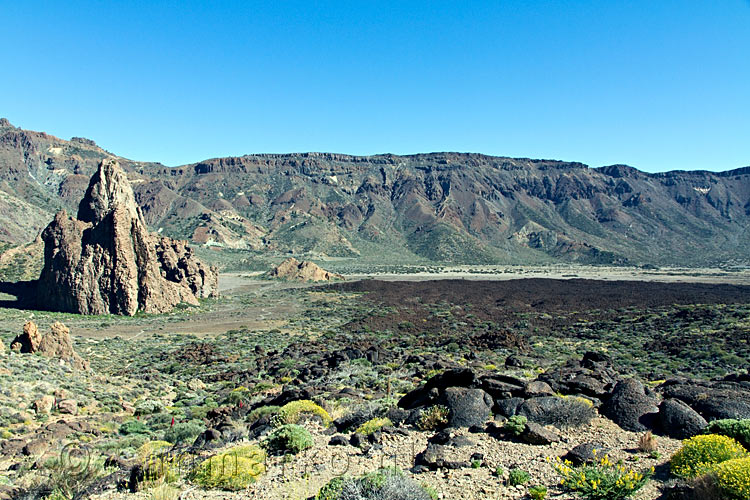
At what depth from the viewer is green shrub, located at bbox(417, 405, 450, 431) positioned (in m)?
10.4

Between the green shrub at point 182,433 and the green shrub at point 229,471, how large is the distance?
4628 mm

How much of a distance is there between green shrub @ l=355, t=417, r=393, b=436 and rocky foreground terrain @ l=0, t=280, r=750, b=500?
7 cm

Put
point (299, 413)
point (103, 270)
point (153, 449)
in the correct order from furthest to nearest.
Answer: point (103, 270) → point (299, 413) → point (153, 449)

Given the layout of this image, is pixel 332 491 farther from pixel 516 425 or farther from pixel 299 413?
pixel 299 413

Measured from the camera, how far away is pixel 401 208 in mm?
172875

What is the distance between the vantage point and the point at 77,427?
42.9 feet

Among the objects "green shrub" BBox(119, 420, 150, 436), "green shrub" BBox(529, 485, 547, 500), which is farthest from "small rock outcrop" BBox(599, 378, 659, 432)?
"green shrub" BBox(119, 420, 150, 436)

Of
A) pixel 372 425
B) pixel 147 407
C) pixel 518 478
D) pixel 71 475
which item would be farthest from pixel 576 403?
pixel 147 407

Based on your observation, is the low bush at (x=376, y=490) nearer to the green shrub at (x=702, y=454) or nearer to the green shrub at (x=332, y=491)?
the green shrub at (x=332, y=491)

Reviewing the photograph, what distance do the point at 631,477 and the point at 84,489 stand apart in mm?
9219

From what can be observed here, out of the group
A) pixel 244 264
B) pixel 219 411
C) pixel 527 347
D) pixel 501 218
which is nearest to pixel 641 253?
pixel 501 218

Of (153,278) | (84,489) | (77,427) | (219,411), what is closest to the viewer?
(84,489)

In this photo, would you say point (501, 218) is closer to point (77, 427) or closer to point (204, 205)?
point (204, 205)

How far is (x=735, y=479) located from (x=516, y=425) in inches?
167
